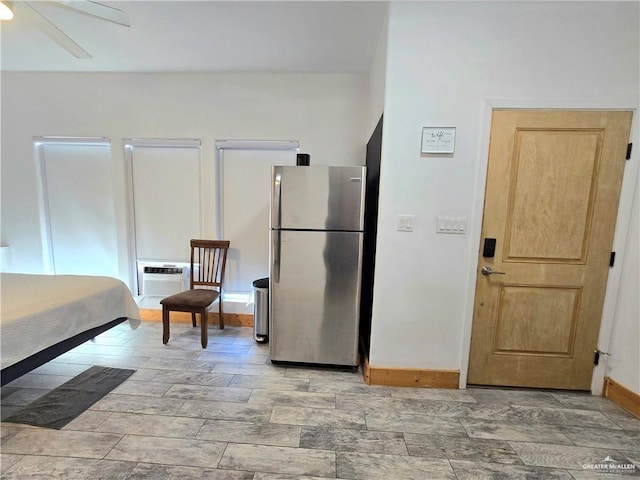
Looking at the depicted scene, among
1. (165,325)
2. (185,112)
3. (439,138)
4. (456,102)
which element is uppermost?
(185,112)

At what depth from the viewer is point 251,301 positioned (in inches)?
127

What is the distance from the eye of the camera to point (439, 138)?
1.94m

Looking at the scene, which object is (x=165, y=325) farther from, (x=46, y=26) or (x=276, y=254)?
(x=46, y=26)

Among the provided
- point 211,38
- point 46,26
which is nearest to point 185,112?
point 211,38

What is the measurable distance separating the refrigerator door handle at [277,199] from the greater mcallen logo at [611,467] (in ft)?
7.59

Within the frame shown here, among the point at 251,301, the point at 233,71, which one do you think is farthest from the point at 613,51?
the point at 251,301

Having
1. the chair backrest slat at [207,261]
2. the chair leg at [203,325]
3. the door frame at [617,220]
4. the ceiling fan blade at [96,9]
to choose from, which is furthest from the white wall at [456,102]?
the chair backrest slat at [207,261]

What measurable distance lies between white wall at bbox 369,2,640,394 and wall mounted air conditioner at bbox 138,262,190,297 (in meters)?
2.28

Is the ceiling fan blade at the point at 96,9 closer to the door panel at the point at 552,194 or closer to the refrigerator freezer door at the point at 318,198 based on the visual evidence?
the refrigerator freezer door at the point at 318,198

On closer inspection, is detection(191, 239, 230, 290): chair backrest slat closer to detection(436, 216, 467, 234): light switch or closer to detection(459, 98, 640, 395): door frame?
detection(436, 216, 467, 234): light switch

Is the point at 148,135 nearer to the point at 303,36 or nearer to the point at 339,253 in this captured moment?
the point at 303,36

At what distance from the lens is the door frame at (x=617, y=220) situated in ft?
6.20

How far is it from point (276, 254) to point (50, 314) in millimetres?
1436

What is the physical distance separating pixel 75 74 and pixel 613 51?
4771mm
